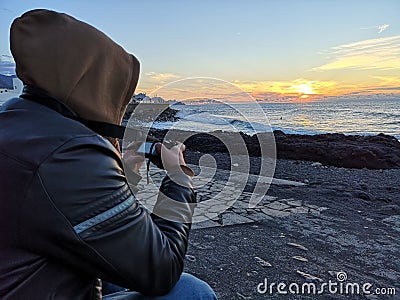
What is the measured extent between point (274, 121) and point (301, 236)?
2502cm

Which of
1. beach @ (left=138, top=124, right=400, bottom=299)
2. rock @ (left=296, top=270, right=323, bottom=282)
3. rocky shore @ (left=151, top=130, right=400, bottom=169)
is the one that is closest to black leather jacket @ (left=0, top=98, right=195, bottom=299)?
beach @ (left=138, top=124, right=400, bottom=299)

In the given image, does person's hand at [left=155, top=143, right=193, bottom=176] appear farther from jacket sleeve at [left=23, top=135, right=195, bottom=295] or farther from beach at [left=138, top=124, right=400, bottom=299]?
beach at [left=138, top=124, right=400, bottom=299]

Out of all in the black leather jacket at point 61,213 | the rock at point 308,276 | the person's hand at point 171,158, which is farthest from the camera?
the rock at point 308,276

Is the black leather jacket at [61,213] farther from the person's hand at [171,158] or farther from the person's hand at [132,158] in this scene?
the person's hand at [132,158]

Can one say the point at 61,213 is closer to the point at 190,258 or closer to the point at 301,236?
the point at 190,258

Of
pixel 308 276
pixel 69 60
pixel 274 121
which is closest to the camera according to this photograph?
pixel 69 60

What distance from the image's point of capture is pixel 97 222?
955 mm

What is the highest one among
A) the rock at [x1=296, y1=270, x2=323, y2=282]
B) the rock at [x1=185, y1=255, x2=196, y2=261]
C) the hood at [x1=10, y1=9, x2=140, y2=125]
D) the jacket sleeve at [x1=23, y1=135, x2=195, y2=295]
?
the hood at [x1=10, y1=9, x2=140, y2=125]

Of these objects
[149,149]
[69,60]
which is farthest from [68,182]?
[149,149]

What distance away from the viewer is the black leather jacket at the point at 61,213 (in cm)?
92

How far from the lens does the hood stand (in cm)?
106

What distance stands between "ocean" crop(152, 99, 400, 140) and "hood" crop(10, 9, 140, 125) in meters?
1.09

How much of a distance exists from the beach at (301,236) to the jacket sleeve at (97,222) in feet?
5.89

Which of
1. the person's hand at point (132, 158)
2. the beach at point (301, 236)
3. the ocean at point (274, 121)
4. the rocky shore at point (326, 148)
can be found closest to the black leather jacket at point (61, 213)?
the person's hand at point (132, 158)
